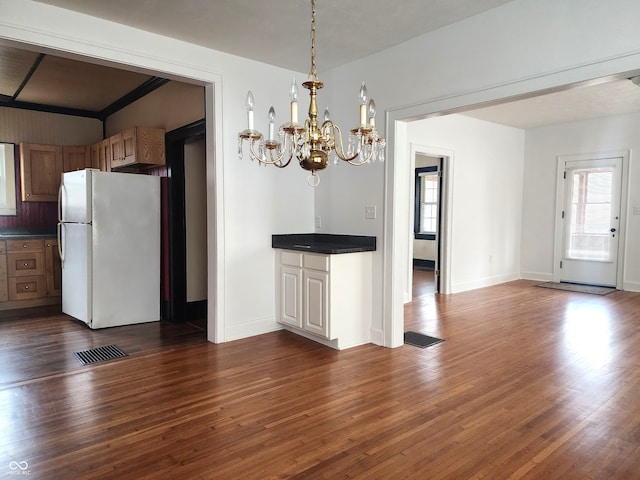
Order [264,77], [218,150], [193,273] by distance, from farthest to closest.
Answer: [193,273] < [264,77] < [218,150]

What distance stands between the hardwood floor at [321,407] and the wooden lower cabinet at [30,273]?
1.33m

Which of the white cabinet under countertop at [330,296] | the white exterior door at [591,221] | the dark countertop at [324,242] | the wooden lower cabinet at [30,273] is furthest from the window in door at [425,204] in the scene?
the wooden lower cabinet at [30,273]

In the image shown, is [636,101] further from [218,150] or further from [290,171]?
[218,150]

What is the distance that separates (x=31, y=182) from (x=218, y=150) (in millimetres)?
3520

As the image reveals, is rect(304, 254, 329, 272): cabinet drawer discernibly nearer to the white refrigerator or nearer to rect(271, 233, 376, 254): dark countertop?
rect(271, 233, 376, 254): dark countertop

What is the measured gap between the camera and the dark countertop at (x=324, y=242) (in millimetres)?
3748

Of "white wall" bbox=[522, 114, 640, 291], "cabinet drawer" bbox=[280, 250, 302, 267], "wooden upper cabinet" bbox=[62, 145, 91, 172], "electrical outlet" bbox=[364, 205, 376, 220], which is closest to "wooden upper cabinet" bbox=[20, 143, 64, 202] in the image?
"wooden upper cabinet" bbox=[62, 145, 91, 172]

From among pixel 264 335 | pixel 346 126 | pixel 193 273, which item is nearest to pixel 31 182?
pixel 193 273

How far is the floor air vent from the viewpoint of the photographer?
347 cm

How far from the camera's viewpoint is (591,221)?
6871mm

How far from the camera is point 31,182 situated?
18.9 feet

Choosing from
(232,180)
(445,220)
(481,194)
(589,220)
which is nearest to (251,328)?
(232,180)

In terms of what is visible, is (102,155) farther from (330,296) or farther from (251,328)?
(330,296)

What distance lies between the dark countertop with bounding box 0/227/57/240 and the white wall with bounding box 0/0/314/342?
292 cm
